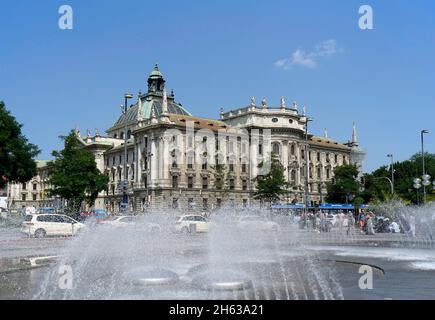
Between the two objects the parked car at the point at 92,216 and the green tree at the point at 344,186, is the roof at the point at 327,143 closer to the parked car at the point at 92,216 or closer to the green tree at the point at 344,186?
the green tree at the point at 344,186

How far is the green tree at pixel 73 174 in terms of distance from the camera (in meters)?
71.7

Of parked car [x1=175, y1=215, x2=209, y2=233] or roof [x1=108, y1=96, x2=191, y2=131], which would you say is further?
roof [x1=108, y1=96, x2=191, y2=131]

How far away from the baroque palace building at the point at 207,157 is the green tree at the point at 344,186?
126 inches

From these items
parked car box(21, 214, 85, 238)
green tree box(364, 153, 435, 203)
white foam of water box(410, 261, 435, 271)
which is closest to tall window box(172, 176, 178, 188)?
green tree box(364, 153, 435, 203)

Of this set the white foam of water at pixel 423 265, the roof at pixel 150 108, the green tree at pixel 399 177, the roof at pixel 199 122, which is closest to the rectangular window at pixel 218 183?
the roof at pixel 199 122

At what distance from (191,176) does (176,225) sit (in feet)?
177

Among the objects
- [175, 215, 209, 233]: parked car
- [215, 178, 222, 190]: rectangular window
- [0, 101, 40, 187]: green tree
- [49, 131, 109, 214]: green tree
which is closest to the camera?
[175, 215, 209, 233]: parked car

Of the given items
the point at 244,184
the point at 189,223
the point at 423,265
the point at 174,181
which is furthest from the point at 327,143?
the point at 423,265

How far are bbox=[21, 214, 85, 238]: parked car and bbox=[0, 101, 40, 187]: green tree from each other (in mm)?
33046

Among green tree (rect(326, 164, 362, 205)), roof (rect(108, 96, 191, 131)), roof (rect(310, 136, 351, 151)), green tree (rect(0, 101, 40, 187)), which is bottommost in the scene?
green tree (rect(326, 164, 362, 205))

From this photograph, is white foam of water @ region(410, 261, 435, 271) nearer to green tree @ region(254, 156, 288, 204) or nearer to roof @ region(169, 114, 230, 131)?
green tree @ region(254, 156, 288, 204)

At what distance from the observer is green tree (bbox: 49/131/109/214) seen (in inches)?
2822

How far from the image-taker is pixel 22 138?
218ft
